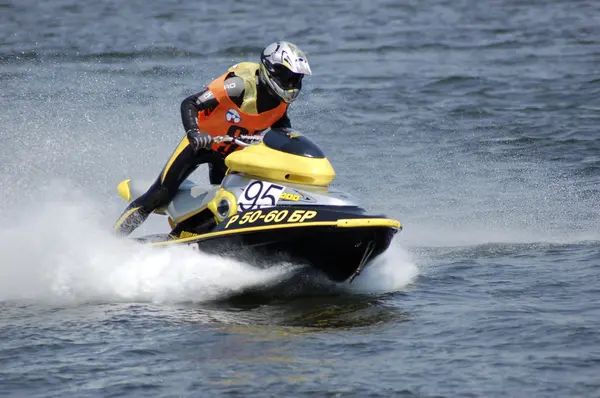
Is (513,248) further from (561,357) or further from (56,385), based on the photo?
(56,385)

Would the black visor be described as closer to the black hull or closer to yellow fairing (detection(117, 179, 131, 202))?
the black hull

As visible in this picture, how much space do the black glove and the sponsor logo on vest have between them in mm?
494

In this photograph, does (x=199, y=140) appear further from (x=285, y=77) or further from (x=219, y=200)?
(x=285, y=77)

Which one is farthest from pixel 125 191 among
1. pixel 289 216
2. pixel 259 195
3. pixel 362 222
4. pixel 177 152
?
pixel 362 222

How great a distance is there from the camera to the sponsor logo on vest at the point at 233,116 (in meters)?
9.02

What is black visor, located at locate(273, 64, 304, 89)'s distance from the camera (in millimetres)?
8641

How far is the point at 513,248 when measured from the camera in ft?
34.8

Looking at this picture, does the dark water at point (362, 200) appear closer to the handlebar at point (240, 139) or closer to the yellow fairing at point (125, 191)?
the yellow fairing at point (125, 191)

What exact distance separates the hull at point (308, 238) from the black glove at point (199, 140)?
2.10 ft

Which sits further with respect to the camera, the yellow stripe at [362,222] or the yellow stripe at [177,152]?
the yellow stripe at [177,152]

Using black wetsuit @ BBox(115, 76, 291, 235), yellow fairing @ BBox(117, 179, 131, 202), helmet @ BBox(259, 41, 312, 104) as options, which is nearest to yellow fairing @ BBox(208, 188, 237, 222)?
black wetsuit @ BBox(115, 76, 291, 235)

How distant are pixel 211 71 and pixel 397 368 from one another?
14.5 m

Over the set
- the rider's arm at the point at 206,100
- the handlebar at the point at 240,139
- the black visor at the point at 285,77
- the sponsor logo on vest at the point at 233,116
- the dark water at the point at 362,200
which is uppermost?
the black visor at the point at 285,77

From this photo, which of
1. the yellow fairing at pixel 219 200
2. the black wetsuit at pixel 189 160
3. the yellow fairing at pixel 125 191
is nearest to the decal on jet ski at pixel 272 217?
the yellow fairing at pixel 219 200
